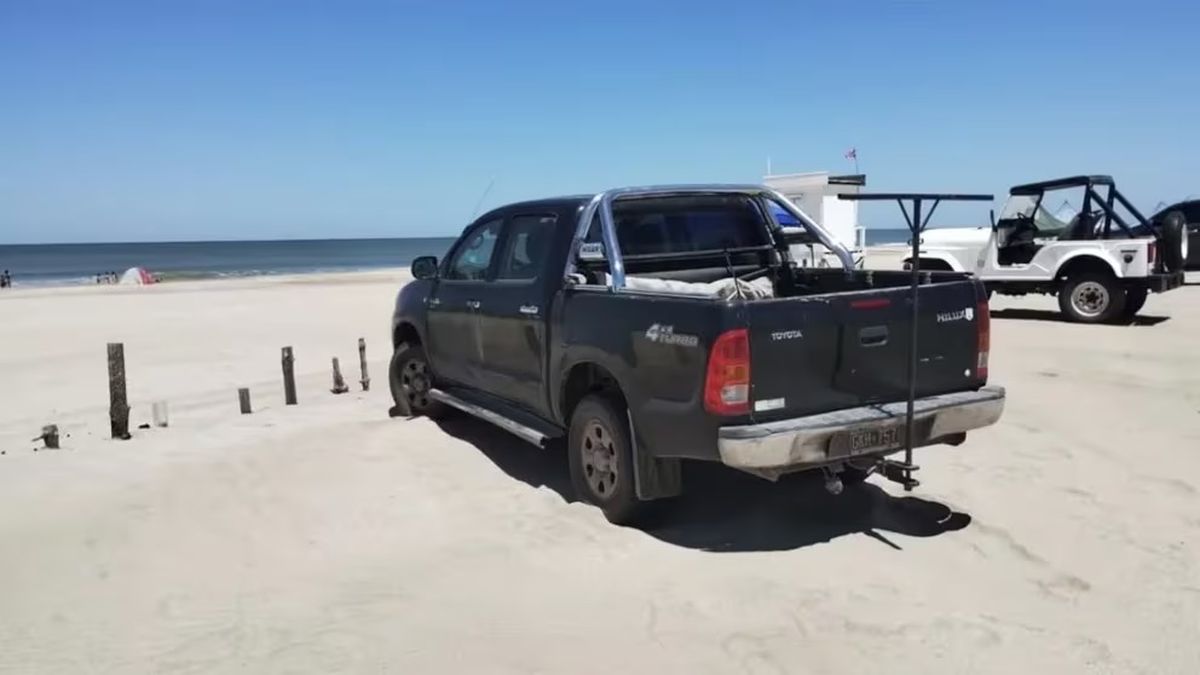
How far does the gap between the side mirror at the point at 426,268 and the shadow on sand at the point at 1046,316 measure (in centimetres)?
1085

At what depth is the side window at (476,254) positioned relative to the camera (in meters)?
6.77

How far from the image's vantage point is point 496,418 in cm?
612

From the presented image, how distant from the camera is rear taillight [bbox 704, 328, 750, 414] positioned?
13.8 feet

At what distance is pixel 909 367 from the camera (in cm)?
471

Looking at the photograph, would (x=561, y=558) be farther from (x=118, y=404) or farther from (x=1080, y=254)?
(x=1080, y=254)

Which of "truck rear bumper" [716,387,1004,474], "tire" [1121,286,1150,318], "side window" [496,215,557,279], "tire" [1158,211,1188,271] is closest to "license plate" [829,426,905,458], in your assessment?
"truck rear bumper" [716,387,1004,474]

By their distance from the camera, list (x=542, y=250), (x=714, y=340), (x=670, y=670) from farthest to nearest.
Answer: (x=542, y=250) < (x=714, y=340) < (x=670, y=670)

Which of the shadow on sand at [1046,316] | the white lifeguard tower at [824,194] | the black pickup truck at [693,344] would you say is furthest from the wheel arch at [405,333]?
the white lifeguard tower at [824,194]

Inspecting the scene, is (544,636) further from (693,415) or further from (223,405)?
(223,405)

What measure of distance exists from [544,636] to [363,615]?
0.84 m

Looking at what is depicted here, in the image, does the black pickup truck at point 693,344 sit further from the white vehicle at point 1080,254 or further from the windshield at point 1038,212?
the windshield at point 1038,212

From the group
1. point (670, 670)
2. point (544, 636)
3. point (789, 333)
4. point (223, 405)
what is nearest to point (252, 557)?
point (544, 636)

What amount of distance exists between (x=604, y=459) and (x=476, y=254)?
2.50m

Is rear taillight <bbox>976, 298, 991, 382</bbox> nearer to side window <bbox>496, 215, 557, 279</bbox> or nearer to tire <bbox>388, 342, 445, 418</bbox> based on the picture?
side window <bbox>496, 215, 557, 279</bbox>
